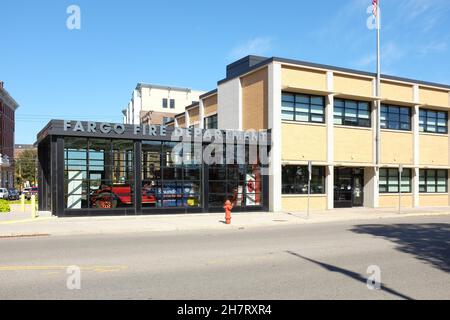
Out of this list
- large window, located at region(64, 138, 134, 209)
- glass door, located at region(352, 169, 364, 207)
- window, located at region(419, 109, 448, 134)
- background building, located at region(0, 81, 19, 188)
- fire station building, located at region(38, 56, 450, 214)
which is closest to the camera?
large window, located at region(64, 138, 134, 209)

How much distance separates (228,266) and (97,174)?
14218mm

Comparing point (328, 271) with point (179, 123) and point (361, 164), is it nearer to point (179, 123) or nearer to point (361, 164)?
point (361, 164)

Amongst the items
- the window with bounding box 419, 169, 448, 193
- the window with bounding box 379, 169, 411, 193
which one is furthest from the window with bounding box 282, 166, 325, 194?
the window with bounding box 419, 169, 448, 193

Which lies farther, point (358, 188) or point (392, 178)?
point (392, 178)

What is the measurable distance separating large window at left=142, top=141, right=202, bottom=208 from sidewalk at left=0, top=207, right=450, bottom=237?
125 cm

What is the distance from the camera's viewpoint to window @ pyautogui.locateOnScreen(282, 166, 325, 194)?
26.4 metres

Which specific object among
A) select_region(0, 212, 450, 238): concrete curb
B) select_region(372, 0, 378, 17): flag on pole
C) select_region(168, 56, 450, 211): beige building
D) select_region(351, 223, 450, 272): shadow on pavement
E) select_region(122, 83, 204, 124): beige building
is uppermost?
select_region(122, 83, 204, 124): beige building

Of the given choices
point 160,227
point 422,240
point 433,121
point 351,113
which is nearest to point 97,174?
point 160,227

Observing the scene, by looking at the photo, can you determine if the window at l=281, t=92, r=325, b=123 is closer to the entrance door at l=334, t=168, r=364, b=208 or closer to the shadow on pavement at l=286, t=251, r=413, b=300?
the entrance door at l=334, t=168, r=364, b=208

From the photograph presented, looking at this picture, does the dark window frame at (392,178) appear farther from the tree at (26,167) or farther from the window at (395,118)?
the tree at (26,167)

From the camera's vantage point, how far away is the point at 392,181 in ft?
101

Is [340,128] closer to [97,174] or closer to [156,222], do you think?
[156,222]

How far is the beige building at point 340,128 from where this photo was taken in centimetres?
2628
